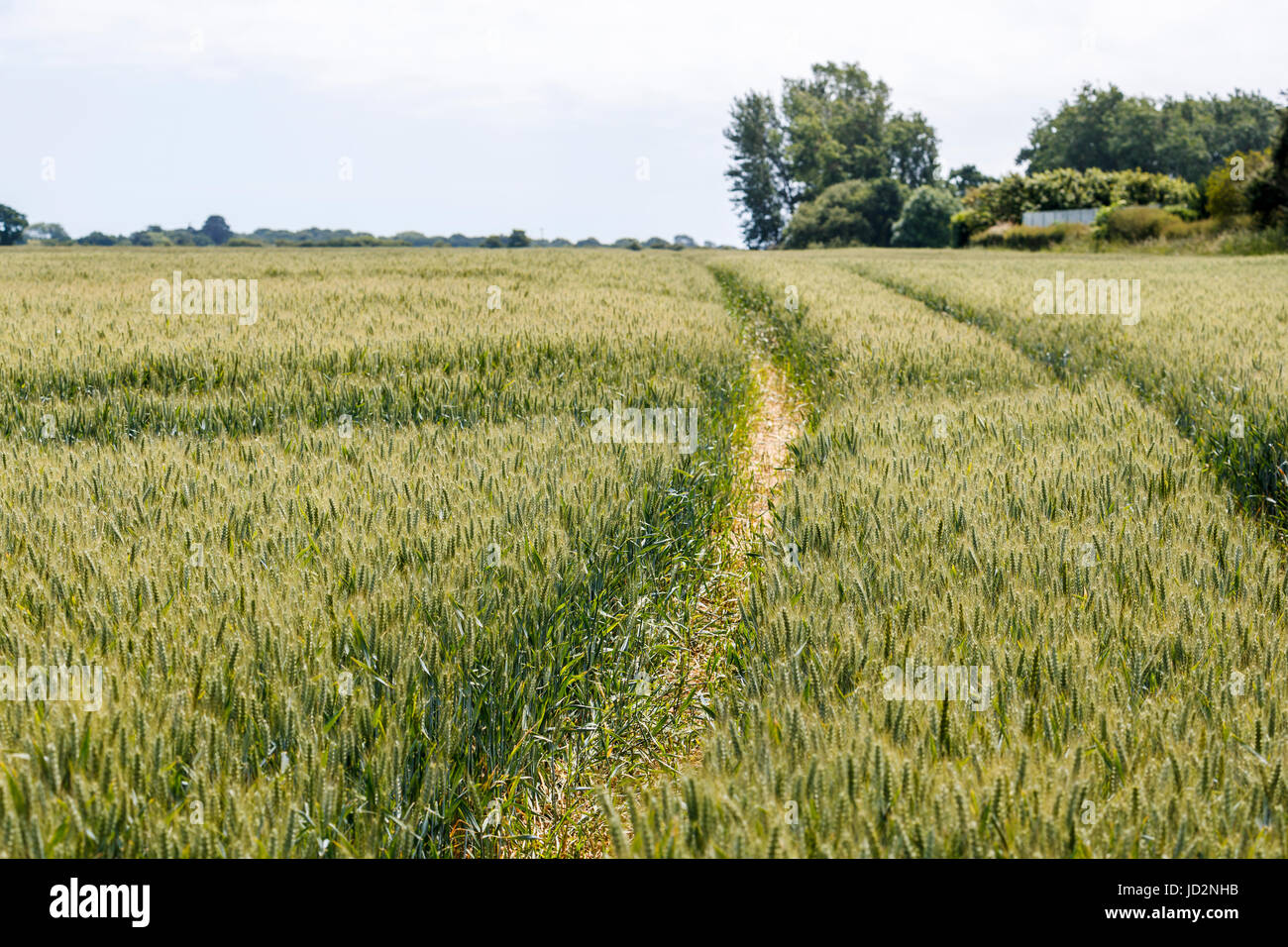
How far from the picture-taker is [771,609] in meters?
2.56

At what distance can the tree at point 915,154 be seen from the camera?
80.9m

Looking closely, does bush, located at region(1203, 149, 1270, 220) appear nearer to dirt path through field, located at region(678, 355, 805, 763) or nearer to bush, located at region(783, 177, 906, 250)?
bush, located at region(783, 177, 906, 250)

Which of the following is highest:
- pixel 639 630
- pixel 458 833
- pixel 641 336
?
pixel 641 336

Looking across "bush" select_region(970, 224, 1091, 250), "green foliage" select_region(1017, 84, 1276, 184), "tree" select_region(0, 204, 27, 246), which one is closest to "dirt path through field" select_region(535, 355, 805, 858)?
"bush" select_region(970, 224, 1091, 250)

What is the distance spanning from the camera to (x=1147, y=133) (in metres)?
76.1

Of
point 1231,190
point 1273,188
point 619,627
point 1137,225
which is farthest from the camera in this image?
point 1137,225

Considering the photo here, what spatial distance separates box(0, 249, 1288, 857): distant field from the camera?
163 centimetres

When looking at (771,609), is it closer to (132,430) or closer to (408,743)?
(408,743)

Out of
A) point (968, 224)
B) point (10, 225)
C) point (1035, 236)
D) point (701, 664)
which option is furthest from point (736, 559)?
point (10, 225)

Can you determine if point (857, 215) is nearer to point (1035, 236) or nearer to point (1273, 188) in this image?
point (1035, 236)

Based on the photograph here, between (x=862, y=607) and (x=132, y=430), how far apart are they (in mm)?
5190

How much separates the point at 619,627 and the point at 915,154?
88.9 m

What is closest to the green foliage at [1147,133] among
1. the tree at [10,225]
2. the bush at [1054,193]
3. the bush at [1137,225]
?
the bush at [1054,193]
